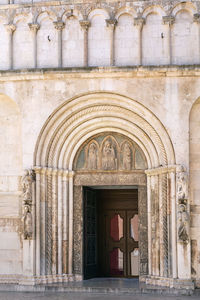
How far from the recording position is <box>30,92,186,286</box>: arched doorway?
1589 cm

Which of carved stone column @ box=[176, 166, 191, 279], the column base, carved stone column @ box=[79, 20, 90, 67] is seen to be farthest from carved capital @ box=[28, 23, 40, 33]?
the column base

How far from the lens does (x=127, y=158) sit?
55.3ft

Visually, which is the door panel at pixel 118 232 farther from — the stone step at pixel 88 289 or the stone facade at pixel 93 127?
the stone step at pixel 88 289

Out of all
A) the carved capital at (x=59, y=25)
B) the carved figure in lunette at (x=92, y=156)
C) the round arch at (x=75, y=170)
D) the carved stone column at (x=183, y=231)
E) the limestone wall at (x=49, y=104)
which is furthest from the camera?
the carved figure in lunette at (x=92, y=156)

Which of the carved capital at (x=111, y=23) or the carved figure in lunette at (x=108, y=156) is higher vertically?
the carved capital at (x=111, y=23)

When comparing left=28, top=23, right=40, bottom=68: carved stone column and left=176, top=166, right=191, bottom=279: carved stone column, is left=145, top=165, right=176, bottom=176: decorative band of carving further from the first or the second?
left=28, top=23, right=40, bottom=68: carved stone column

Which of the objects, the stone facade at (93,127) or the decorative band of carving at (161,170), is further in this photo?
the stone facade at (93,127)

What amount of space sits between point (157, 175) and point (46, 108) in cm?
328

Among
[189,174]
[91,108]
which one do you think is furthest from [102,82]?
[189,174]

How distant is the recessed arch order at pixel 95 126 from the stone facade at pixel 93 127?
26 millimetres

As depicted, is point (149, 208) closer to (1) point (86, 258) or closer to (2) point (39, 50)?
(1) point (86, 258)

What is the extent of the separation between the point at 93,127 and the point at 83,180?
1.43 meters

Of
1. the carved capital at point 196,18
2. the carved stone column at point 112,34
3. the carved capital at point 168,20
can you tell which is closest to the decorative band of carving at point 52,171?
the carved stone column at point 112,34

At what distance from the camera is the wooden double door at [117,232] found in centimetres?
1923
